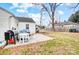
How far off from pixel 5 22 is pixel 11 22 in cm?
9

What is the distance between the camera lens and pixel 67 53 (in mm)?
2988

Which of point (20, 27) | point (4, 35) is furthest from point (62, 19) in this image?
point (4, 35)

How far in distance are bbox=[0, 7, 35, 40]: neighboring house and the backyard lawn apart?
278mm

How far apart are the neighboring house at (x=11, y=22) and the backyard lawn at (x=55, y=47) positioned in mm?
278

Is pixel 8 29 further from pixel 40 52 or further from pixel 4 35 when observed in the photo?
pixel 40 52

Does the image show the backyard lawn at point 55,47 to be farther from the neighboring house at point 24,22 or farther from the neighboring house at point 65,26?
the neighboring house at point 24,22

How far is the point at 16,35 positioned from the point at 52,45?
54cm

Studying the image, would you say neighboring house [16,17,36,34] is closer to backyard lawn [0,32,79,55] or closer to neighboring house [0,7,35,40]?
neighboring house [0,7,35,40]

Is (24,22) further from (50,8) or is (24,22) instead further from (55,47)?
(55,47)

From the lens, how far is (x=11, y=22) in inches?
121

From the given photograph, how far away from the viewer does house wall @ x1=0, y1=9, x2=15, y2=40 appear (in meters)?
3.03

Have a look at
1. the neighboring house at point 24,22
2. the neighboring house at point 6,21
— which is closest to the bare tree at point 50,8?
the neighboring house at point 24,22

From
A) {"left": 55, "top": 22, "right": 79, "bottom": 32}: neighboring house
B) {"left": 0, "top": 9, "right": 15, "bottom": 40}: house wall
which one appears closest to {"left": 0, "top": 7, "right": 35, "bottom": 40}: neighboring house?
{"left": 0, "top": 9, "right": 15, "bottom": 40}: house wall

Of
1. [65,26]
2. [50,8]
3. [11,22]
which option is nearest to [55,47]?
[65,26]
